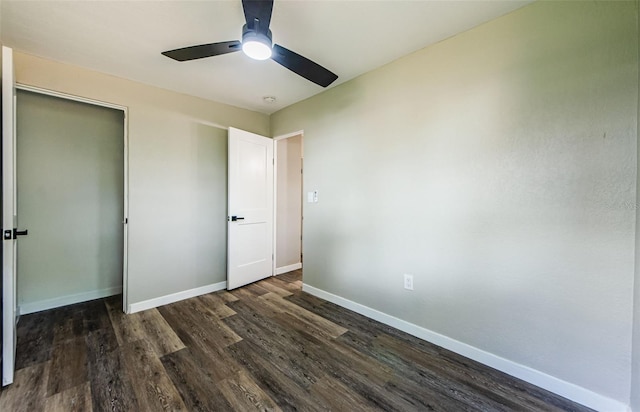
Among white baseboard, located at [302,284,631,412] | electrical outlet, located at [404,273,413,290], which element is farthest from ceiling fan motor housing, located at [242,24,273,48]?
white baseboard, located at [302,284,631,412]

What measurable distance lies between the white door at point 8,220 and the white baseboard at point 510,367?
2.58m

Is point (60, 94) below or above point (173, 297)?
above

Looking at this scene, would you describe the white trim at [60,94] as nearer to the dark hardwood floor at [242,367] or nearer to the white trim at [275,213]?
the white trim at [275,213]

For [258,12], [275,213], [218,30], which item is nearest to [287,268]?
[275,213]

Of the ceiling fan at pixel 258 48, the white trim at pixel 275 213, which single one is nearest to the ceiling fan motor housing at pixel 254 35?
the ceiling fan at pixel 258 48

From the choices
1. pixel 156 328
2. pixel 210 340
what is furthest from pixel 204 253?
pixel 210 340

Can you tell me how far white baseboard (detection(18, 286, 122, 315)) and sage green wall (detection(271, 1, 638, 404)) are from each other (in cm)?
313

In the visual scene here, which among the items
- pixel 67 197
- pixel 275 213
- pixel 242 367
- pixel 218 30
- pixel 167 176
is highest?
pixel 218 30

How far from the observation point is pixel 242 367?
69.6 inches

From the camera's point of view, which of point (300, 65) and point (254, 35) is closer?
point (254, 35)

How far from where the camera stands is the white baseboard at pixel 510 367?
1402 mm

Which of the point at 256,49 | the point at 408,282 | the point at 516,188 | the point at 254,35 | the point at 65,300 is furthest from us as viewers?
the point at 65,300

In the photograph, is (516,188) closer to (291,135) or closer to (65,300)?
(291,135)

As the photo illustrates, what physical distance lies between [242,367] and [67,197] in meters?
2.82
